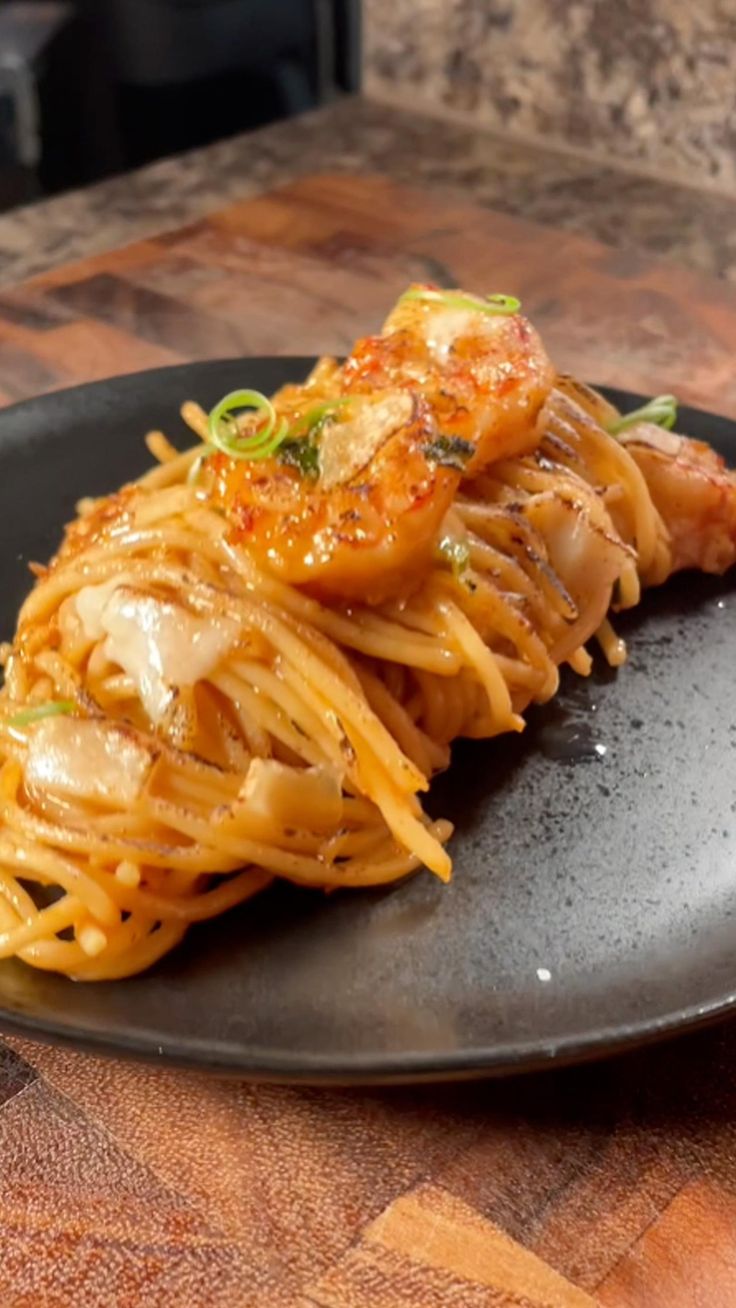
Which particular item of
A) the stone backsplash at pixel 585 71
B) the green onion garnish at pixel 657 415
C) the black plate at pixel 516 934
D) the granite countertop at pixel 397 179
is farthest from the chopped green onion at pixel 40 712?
the stone backsplash at pixel 585 71

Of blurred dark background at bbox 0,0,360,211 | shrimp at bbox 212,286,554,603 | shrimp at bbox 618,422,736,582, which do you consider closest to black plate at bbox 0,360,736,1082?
shrimp at bbox 618,422,736,582

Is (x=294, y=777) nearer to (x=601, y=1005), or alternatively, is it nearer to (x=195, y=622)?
(x=195, y=622)

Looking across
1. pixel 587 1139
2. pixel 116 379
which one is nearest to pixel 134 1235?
pixel 587 1139

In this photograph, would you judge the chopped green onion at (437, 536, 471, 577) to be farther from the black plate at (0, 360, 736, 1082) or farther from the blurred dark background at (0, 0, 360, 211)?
the blurred dark background at (0, 0, 360, 211)

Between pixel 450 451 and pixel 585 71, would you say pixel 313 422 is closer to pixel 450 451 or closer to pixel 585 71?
pixel 450 451

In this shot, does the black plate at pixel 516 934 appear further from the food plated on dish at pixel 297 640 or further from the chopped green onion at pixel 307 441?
the chopped green onion at pixel 307 441
